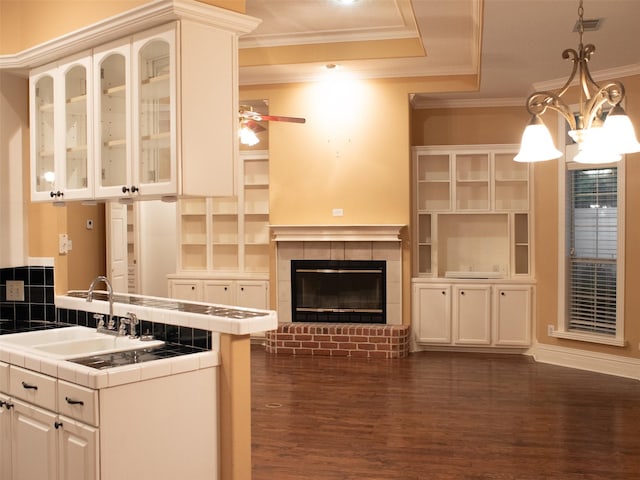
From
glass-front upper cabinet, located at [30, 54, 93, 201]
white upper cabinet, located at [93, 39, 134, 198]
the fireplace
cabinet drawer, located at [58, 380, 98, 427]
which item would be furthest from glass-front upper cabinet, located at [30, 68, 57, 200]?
the fireplace

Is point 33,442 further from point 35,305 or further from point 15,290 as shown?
point 15,290

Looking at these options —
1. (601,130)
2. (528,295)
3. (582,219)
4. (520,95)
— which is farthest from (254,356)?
(601,130)

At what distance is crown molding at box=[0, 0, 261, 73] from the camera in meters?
3.15

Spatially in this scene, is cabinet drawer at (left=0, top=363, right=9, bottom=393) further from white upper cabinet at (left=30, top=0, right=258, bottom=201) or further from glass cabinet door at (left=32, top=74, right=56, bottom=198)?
glass cabinet door at (left=32, top=74, right=56, bottom=198)

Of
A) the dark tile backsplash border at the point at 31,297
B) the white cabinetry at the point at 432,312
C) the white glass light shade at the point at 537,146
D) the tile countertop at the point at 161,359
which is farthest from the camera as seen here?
the white cabinetry at the point at 432,312

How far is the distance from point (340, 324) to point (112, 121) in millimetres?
4375

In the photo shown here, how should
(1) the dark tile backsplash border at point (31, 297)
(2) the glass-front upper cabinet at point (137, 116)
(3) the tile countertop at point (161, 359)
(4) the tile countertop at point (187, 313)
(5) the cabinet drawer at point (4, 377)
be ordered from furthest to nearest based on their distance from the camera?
(1) the dark tile backsplash border at point (31, 297) < (5) the cabinet drawer at point (4, 377) < (2) the glass-front upper cabinet at point (137, 116) < (4) the tile countertop at point (187, 313) < (3) the tile countertop at point (161, 359)

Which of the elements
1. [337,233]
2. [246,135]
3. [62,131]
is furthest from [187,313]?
[337,233]

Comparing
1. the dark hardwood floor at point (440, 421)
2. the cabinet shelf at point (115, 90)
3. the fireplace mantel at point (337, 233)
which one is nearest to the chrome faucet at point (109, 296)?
the cabinet shelf at point (115, 90)

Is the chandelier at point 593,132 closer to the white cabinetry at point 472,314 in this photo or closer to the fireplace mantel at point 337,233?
the fireplace mantel at point 337,233

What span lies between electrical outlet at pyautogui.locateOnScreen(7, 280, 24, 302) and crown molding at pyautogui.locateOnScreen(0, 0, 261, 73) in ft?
4.88

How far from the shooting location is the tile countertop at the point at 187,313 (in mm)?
3121

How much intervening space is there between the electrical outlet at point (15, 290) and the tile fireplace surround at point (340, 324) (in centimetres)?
328

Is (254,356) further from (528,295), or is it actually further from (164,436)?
(164,436)
